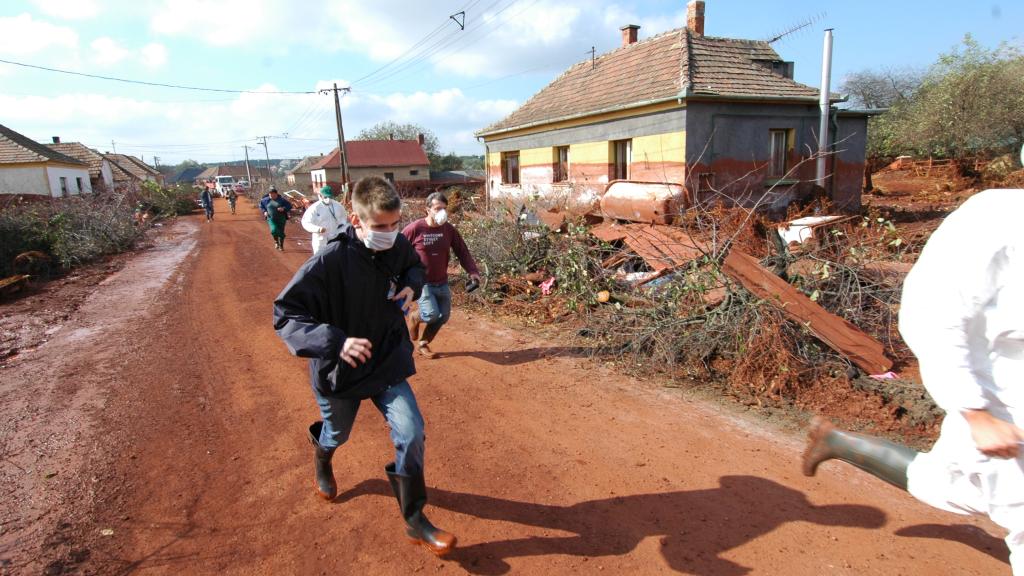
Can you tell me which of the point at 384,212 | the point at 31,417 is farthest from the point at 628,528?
the point at 31,417

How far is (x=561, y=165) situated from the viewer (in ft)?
58.4

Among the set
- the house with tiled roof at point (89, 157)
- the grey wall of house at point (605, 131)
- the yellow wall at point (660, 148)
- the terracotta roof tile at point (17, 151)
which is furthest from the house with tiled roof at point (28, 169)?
the yellow wall at point (660, 148)

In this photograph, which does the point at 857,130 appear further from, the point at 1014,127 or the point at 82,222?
the point at 82,222

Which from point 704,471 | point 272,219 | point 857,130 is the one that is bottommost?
point 704,471

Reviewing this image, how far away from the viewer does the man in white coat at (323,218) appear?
24.2ft

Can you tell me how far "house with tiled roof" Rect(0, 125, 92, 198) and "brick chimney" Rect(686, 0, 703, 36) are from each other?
98.6 ft

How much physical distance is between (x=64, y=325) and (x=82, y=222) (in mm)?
9326

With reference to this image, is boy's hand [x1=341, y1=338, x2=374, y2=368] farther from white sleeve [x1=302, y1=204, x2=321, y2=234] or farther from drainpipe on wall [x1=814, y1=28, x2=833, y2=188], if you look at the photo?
drainpipe on wall [x1=814, y1=28, x2=833, y2=188]

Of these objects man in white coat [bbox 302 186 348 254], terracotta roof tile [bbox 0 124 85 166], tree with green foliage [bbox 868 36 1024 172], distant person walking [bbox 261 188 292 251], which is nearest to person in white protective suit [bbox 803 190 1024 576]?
man in white coat [bbox 302 186 348 254]

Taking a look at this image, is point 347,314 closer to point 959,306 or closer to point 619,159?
point 959,306

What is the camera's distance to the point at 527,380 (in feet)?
17.1

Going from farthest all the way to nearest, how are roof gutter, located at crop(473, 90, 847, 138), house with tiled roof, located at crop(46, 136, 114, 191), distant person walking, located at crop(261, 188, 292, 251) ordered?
house with tiled roof, located at crop(46, 136, 114, 191) → distant person walking, located at crop(261, 188, 292, 251) → roof gutter, located at crop(473, 90, 847, 138)

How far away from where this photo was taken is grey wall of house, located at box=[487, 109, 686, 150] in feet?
42.4

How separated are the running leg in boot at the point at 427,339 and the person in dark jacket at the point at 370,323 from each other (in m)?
2.78
